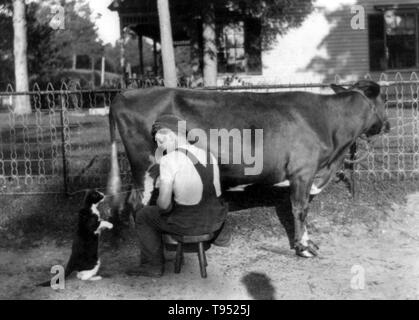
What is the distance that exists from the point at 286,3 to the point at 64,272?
1418 centimetres

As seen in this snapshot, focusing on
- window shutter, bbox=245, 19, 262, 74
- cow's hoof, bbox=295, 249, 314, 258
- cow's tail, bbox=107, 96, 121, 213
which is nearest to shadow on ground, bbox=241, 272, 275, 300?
cow's hoof, bbox=295, 249, 314, 258

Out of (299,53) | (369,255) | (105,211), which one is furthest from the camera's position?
(299,53)

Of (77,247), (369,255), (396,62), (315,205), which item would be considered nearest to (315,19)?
(396,62)

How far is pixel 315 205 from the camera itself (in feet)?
24.4

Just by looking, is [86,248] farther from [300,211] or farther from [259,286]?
[300,211]

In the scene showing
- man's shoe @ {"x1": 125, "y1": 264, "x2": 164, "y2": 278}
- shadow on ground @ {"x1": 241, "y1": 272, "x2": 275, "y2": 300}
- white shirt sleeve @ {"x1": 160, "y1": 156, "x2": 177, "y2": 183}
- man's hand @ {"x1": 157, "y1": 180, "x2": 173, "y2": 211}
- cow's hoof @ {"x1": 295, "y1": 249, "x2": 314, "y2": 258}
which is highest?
white shirt sleeve @ {"x1": 160, "y1": 156, "x2": 177, "y2": 183}

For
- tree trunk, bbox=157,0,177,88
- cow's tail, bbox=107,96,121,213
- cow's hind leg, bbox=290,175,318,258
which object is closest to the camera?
cow's hind leg, bbox=290,175,318,258

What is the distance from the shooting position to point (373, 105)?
656cm

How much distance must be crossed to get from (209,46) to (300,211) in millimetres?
12666

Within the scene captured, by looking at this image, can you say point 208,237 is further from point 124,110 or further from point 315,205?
point 315,205

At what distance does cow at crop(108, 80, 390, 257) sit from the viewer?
20.5 feet

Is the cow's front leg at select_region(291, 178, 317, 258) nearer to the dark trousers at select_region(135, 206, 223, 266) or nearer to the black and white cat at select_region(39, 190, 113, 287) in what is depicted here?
the dark trousers at select_region(135, 206, 223, 266)

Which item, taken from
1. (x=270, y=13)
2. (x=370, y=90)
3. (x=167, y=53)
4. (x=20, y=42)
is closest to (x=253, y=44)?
(x=270, y=13)

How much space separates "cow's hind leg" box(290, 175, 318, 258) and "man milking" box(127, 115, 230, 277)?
40.5 inches
